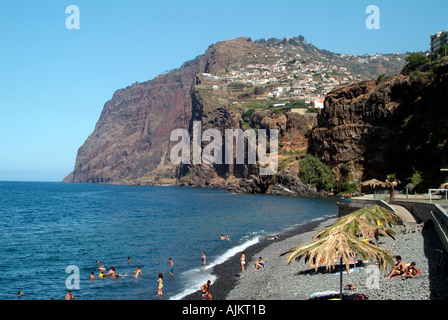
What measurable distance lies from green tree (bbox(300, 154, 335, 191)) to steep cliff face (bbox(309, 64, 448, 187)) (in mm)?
Result: 1948

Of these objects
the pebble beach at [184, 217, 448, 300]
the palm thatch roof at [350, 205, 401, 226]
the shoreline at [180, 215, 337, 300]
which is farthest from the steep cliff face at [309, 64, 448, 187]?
the pebble beach at [184, 217, 448, 300]

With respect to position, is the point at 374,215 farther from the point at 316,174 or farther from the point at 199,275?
the point at 316,174

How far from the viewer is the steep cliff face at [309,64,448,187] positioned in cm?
5928

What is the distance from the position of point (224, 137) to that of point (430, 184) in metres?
137

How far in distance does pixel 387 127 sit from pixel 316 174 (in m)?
20.1

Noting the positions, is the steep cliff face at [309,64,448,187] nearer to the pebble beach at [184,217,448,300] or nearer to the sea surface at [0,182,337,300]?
the sea surface at [0,182,337,300]

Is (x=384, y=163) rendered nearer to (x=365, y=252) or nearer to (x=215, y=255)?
(x=215, y=255)

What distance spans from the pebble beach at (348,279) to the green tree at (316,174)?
6816 centimetres

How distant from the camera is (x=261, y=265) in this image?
2559 centimetres

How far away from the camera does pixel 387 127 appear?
85.6 m

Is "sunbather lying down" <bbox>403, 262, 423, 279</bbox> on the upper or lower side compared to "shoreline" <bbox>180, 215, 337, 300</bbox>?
upper

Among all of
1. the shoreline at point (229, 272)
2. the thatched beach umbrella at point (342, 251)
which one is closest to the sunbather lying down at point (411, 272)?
the thatched beach umbrella at point (342, 251)

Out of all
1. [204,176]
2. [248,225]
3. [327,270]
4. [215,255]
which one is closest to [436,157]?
[248,225]

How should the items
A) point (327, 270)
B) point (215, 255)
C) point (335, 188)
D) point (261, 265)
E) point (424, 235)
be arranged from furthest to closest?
point (335, 188)
point (215, 255)
point (261, 265)
point (424, 235)
point (327, 270)
